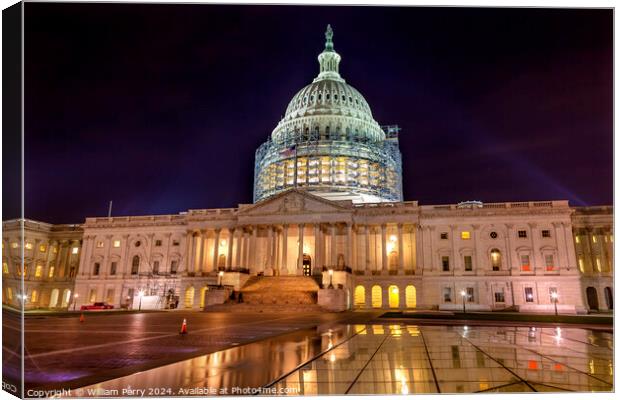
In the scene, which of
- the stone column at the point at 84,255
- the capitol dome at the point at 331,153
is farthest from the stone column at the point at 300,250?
the stone column at the point at 84,255

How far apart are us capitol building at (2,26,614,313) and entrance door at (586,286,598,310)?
13cm

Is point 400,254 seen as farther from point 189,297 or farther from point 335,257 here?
point 189,297

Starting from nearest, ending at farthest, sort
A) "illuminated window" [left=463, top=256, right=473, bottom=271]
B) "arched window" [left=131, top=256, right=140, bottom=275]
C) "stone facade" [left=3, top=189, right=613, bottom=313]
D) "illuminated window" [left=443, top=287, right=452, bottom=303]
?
"stone facade" [left=3, top=189, right=613, bottom=313]
"illuminated window" [left=443, top=287, right=452, bottom=303]
"illuminated window" [left=463, top=256, right=473, bottom=271]
"arched window" [left=131, top=256, right=140, bottom=275]

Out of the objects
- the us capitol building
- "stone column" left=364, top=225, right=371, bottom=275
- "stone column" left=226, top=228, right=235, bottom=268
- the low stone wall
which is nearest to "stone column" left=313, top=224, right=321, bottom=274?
the us capitol building

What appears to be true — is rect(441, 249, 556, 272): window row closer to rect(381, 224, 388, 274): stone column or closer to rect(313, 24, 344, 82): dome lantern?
rect(381, 224, 388, 274): stone column

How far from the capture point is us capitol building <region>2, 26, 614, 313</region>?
59.8 meters

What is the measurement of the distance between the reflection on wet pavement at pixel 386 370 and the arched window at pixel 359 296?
4998cm

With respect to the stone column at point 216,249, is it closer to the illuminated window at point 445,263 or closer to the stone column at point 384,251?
the stone column at point 384,251

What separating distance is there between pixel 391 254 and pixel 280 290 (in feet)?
64.4

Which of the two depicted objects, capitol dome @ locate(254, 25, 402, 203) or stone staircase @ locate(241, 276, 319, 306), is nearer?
stone staircase @ locate(241, 276, 319, 306)

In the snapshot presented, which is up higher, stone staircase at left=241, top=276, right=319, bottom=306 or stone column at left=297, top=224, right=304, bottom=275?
stone column at left=297, top=224, right=304, bottom=275

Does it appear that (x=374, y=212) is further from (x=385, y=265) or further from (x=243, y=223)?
(x=243, y=223)

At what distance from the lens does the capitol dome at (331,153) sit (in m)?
86.6

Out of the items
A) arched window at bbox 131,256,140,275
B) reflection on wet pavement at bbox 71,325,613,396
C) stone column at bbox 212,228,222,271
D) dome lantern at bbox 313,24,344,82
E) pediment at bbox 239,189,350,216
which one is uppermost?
dome lantern at bbox 313,24,344,82
